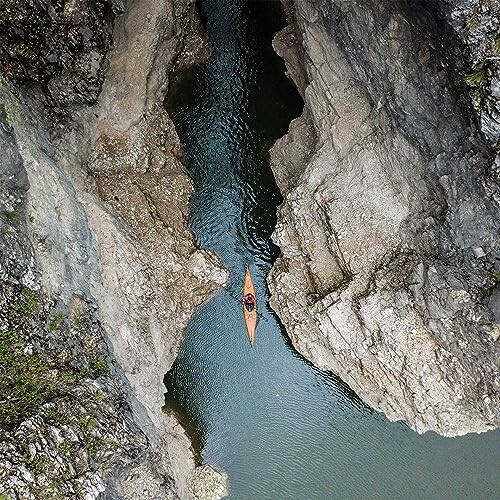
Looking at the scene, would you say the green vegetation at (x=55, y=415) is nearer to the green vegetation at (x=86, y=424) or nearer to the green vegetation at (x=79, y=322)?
the green vegetation at (x=86, y=424)

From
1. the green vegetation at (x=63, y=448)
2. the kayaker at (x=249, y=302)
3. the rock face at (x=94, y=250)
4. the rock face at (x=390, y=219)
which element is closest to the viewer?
the green vegetation at (x=63, y=448)

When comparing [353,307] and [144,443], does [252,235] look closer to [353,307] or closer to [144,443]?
[353,307]

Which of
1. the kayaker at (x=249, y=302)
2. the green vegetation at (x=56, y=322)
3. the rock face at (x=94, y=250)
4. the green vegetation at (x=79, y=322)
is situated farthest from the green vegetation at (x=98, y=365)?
the kayaker at (x=249, y=302)

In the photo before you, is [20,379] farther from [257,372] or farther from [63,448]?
[257,372]

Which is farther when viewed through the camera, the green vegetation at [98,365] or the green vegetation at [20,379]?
the green vegetation at [98,365]

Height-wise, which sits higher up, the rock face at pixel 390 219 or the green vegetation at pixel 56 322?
the rock face at pixel 390 219
